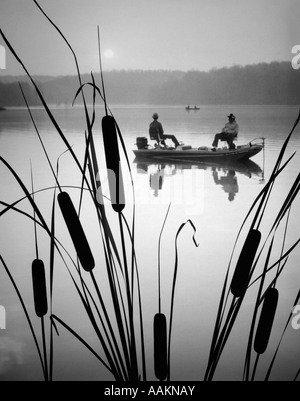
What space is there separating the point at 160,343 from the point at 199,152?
11100 millimetres

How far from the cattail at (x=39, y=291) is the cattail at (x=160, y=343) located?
114 mm

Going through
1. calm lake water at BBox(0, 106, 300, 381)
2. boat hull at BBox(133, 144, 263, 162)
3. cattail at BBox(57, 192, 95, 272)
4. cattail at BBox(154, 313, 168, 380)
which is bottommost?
calm lake water at BBox(0, 106, 300, 381)

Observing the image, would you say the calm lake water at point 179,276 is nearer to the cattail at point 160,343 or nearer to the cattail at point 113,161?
the cattail at point 160,343

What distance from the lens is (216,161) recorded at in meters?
12.0

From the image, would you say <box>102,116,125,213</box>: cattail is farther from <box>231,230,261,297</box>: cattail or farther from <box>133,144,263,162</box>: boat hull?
<box>133,144,263,162</box>: boat hull

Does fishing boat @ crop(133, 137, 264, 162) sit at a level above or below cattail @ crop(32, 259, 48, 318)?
below

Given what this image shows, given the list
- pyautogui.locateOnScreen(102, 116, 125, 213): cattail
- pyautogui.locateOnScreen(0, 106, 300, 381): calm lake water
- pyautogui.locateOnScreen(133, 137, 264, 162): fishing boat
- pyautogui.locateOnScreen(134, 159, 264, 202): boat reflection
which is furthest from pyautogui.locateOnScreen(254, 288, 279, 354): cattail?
pyautogui.locateOnScreen(133, 137, 264, 162): fishing boat

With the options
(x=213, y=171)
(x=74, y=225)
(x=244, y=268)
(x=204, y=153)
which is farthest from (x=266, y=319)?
(x=204, y=153)

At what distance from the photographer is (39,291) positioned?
0.58 m

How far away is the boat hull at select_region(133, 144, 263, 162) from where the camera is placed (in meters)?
11.4

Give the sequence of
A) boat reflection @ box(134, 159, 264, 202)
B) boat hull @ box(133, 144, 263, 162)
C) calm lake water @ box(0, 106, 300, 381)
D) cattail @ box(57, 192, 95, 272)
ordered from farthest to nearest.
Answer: boat hull @ box(133, 144, 263, 162) → boat reflection @ box(134, 159, 264, 202) → calm lake water @ box(0, 106, 300, 381) → cattail @ box(57, 192, 95, 272)

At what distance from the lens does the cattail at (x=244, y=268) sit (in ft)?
1.81

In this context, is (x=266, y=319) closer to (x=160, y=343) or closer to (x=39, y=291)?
(x=160, y=343)
